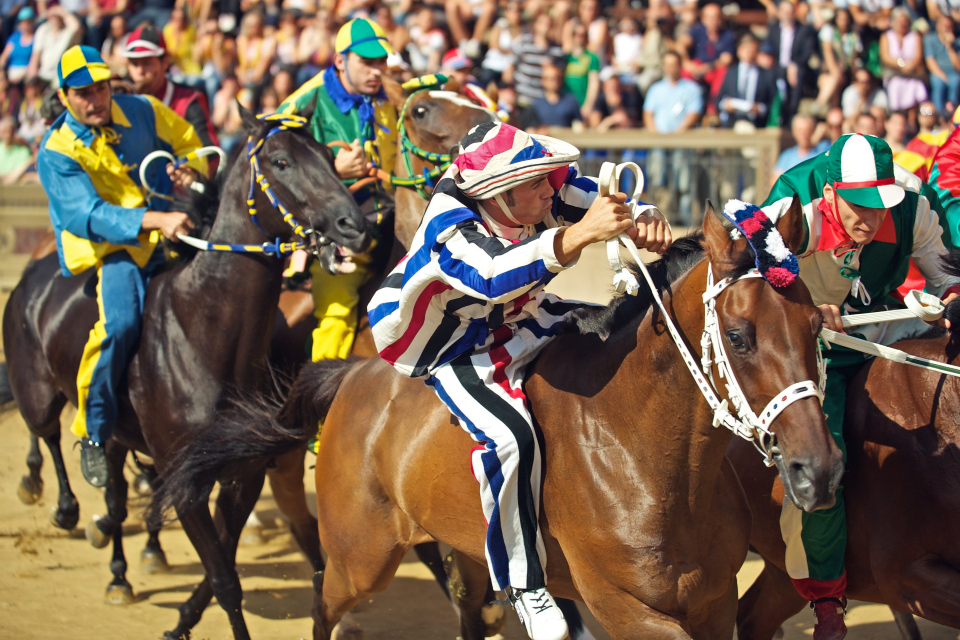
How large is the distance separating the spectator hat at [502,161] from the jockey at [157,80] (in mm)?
4058

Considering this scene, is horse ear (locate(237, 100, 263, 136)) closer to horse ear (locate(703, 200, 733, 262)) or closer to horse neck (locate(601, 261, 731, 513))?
horse neck (locate(601, 261, 731, 513))

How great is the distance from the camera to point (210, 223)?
512 centimetres

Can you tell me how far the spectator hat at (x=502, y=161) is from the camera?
3.19 metres

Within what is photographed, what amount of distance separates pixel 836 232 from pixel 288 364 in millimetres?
3137

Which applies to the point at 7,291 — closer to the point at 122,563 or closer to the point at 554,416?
the point at 122,563

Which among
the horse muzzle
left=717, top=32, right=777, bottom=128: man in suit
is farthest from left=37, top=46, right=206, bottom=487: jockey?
left=717, top=32, right=777, bottom=128: man in suit

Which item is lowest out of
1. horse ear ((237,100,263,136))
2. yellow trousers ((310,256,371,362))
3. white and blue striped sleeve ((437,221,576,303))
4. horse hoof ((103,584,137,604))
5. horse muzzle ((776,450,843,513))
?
horse hoof ((103,584,137,604))

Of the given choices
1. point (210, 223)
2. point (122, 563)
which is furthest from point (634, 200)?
point (122, 563)

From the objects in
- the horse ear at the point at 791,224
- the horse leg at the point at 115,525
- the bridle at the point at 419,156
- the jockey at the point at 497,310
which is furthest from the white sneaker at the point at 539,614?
the horse leg at the point at 115,525

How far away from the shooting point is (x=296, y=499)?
541cm

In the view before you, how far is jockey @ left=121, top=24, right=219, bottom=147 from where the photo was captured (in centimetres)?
690

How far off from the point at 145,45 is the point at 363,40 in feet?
6.83

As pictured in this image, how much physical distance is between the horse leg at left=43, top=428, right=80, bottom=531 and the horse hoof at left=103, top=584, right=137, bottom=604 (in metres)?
0.75

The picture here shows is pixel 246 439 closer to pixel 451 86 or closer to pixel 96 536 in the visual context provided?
pixel 96 536
